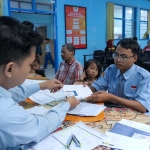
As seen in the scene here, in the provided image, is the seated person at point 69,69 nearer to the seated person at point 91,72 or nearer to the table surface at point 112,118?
the seated person at point 91,72

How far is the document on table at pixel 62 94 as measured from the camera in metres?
1.46

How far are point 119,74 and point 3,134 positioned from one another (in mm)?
1153

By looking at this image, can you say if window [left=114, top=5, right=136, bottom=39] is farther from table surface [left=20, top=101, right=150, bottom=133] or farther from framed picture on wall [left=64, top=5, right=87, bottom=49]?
table surface [left=20, top=101, right=150, bottom=133]

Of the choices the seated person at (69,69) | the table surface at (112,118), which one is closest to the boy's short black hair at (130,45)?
the table surface at (112,118)

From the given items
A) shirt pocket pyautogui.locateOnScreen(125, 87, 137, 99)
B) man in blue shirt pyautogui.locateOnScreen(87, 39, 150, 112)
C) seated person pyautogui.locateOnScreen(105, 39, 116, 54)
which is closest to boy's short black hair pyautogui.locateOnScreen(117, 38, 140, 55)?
man in blue shirt pyautogui.locateOnScreen(87, 39, 150, 112)

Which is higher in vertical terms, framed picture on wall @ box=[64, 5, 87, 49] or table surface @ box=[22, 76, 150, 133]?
framed picture on wall @ box=[64, 5, 87, 49]

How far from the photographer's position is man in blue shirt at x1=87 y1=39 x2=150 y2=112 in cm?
138

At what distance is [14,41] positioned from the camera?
70cm

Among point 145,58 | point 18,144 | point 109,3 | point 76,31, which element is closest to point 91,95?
point 18,144

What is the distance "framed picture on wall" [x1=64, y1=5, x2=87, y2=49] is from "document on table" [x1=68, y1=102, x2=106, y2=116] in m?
4.76

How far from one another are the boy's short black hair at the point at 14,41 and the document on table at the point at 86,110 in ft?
1.77

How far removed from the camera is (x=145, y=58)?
15.4ft

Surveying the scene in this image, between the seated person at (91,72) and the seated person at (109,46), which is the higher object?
the seated person at (109,46)

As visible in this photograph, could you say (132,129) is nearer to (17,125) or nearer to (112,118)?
(112,118)
